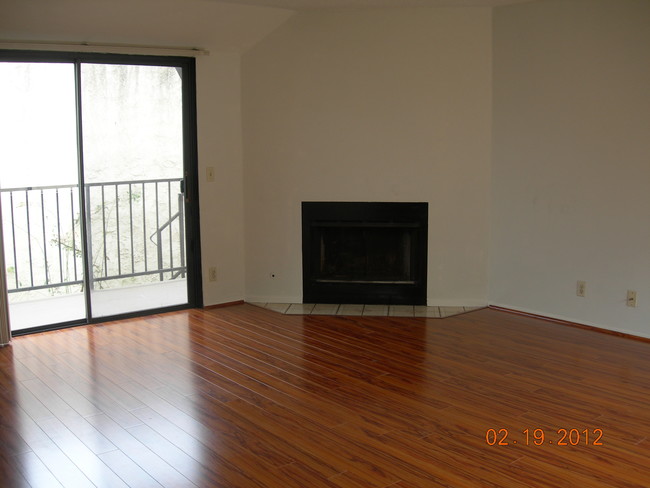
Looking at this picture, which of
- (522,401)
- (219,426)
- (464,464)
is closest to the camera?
(464,464)

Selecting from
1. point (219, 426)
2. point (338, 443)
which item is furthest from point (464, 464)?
point (219, 426)

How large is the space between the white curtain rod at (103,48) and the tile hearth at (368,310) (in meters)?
2.16

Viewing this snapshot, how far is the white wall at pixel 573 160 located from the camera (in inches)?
184

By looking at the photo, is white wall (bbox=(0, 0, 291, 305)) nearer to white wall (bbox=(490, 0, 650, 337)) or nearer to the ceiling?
the ceiling

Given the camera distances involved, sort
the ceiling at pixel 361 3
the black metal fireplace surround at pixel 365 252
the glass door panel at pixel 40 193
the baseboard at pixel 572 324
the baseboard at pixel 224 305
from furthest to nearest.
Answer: the baseboard at pixel 224 305, the black metal fireplace surround at pixel 365 252, the ceiling at pixel 361 3, the glass door panel at pixel 40 193, the baseboard at pixel 572 324

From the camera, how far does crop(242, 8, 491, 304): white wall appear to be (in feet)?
17.8

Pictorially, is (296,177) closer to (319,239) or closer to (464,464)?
(319,239)

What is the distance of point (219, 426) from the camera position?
342cm

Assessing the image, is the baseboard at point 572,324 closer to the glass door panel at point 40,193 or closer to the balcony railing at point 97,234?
the balcony railing at point 97,234

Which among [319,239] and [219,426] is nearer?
[219,426]

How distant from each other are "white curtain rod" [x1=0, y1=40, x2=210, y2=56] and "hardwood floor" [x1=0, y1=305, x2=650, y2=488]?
205 centimetres

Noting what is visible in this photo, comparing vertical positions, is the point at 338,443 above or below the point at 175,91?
below

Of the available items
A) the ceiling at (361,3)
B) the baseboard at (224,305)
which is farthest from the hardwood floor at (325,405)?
the ceiling at (361,3)

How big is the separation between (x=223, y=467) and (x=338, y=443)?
1.81ft
